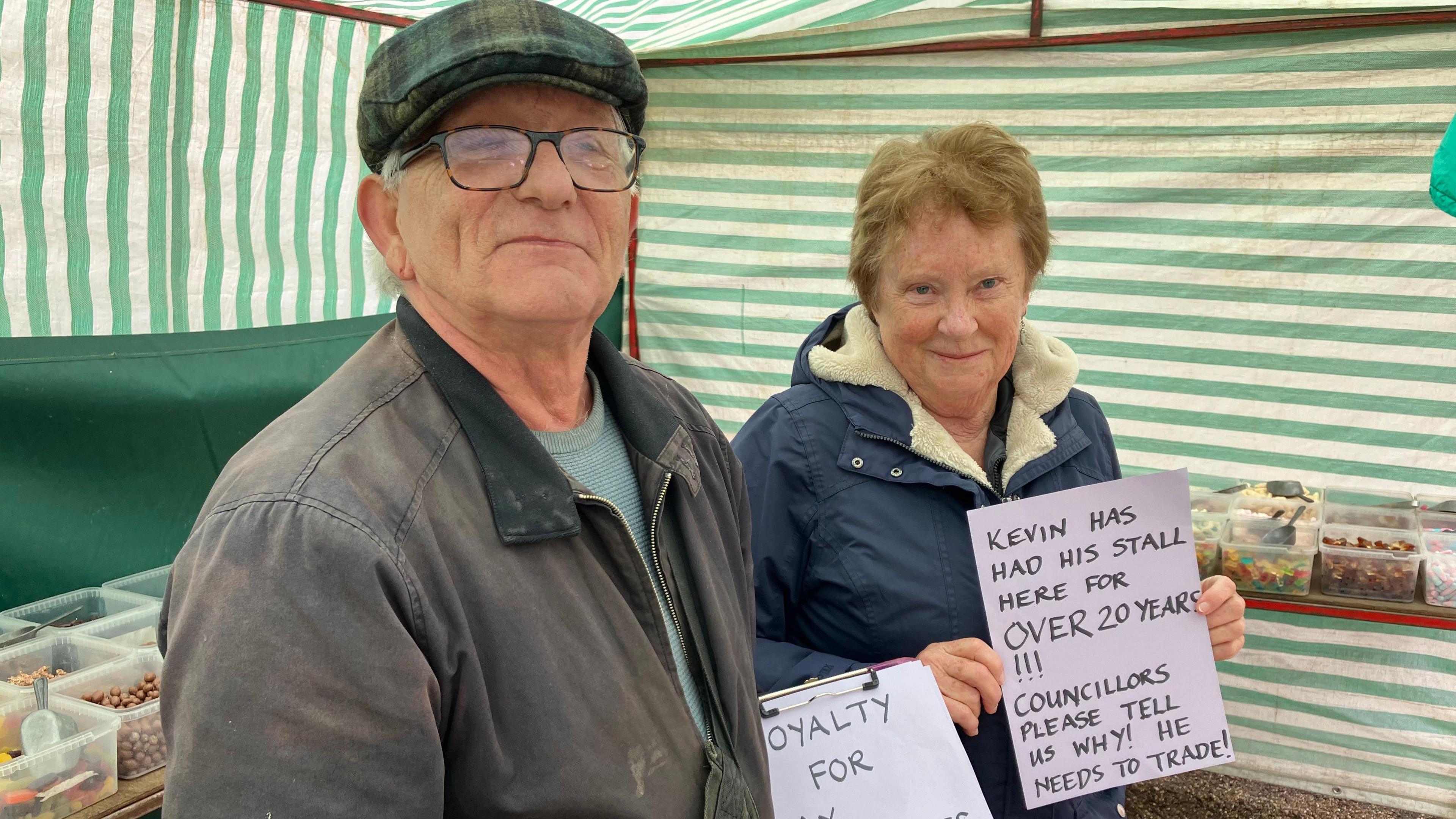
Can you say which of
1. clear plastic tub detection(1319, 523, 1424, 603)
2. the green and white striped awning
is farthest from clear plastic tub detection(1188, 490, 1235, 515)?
the green and white striped awning

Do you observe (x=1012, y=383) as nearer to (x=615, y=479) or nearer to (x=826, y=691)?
(x=826, y=691)

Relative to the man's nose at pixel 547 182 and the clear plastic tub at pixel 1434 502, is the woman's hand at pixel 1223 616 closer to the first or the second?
the man's nose at pixel 547 182

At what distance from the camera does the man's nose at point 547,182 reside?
1100 millimetres

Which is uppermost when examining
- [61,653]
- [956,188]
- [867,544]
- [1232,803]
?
[956,188]

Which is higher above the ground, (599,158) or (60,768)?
(599,158)

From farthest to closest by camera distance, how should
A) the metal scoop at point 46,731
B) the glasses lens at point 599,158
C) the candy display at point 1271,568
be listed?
1. the candy display at point 1271,568
2. the metal scoop at point 46,731
3. the glasses lens at point 599,158

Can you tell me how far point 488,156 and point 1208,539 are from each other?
2559 millimetres

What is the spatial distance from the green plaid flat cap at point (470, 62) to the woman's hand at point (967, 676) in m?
1.13

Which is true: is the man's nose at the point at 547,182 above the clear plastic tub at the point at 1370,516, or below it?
above

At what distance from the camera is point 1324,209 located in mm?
3287

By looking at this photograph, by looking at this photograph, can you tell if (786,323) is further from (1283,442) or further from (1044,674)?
(1044,674)

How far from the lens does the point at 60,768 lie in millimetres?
2031

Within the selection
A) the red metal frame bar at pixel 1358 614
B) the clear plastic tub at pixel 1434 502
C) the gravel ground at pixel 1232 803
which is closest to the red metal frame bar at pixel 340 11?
the red metal frame bar at pixel 1358 614

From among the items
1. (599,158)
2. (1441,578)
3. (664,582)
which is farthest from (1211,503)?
(599,158)
